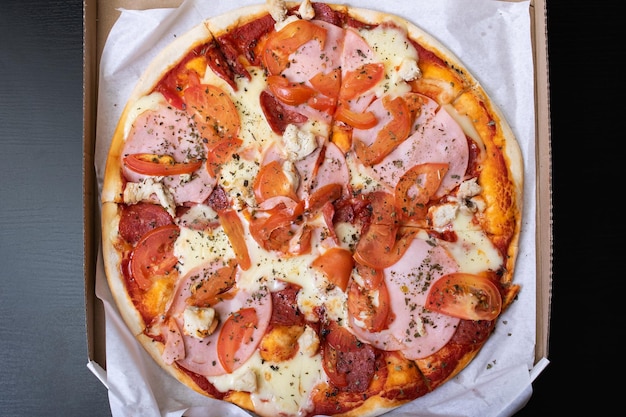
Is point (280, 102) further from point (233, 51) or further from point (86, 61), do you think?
point (86, 61)

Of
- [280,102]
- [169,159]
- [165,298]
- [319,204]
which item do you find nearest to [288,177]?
[319,204]

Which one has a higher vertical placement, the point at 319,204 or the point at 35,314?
the point at 319,204

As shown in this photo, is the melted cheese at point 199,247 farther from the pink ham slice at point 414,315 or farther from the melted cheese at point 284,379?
the pink ham slice at point 414,315

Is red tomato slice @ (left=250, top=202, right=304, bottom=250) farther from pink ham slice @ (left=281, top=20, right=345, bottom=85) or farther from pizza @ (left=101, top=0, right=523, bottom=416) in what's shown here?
pink ham slice @ (left=281, top=20, right=345, bottom=85)

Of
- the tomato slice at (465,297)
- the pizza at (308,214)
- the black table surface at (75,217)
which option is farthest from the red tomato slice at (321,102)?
the black table surface at (75,217)

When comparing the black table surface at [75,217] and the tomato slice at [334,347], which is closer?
the tomato slice at [334,347]

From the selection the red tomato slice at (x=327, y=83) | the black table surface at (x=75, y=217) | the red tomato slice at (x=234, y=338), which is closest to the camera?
the red tomato slice at (x=234, y=338)

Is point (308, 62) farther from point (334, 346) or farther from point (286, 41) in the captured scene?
point (334, 346)
